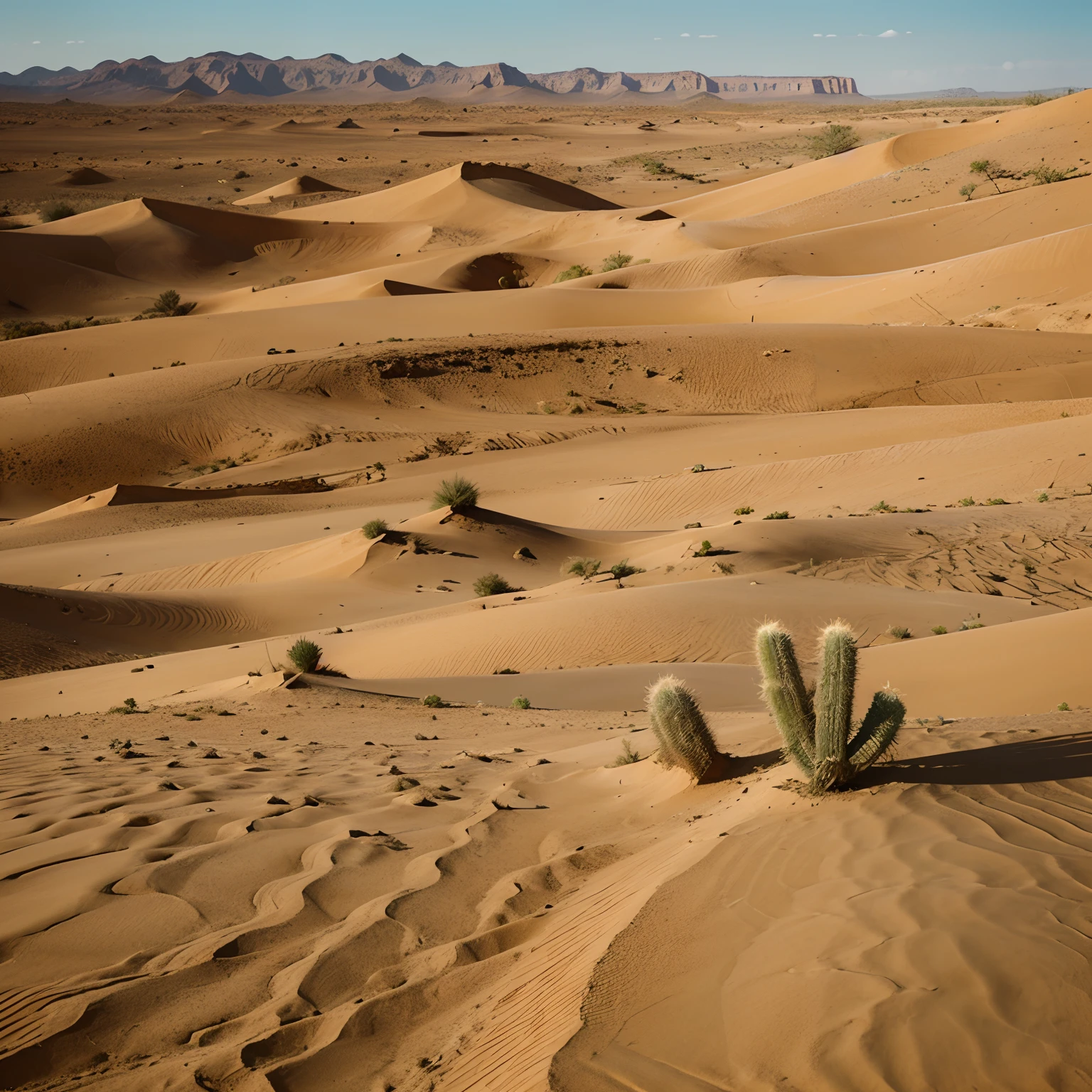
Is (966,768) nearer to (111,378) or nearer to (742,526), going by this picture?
(742,526)

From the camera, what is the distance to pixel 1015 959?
3242 mm

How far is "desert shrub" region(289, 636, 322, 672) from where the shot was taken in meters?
11.5

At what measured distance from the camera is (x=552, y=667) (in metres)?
12.6

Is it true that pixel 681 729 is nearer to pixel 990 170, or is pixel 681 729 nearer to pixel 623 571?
pixel 623 571

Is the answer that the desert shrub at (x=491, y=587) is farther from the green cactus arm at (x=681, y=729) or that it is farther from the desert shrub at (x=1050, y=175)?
the desert shrub at (x=1050, y=175)

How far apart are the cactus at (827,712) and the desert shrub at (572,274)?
4376 centimetres

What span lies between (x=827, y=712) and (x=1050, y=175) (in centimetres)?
4931

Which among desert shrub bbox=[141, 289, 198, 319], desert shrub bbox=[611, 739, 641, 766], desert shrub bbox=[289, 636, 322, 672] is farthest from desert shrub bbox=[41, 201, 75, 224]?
desert shrub bbox=[611, 739, 641, 766]

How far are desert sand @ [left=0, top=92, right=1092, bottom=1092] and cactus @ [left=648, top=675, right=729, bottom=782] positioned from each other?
0.49 ft

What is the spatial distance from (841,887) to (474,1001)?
1426mm

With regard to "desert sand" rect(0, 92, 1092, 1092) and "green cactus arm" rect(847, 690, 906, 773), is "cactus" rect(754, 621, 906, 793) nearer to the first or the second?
"green cactus arm" rect(847, 690, 906, 773)

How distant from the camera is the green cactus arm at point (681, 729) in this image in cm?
605

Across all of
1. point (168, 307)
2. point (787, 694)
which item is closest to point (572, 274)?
point (168, 307)

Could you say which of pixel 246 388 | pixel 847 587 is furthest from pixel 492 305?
pixel 847 587
